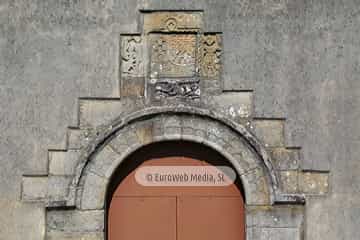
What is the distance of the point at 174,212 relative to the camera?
24.0ft

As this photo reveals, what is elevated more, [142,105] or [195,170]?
[142,105]

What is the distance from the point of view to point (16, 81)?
24.0 ft

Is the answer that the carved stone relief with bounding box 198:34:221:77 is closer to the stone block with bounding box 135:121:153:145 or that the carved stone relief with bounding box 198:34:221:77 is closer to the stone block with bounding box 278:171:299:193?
the stone block with bounding box 135:121:153:145

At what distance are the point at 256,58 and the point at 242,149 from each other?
0.79 meters

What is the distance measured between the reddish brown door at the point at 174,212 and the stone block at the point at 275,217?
9.2 inches

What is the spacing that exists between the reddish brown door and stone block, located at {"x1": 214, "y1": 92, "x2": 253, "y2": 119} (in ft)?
1.66

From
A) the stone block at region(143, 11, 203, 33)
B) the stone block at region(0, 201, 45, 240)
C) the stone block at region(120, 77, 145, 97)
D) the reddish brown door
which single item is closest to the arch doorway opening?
the reddish brown door

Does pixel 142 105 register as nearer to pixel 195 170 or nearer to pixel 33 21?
pixel 195 170

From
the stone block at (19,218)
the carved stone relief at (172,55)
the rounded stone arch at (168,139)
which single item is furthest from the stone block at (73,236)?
the carved stone relief at (172,55)

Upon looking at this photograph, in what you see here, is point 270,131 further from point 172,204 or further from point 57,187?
point 57,187

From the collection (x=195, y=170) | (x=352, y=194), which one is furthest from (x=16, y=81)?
(x=352, y=194)

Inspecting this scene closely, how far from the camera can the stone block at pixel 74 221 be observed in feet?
23.2

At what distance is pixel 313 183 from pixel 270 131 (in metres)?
0.56

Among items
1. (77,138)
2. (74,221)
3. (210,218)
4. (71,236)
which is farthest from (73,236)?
(210,218)
